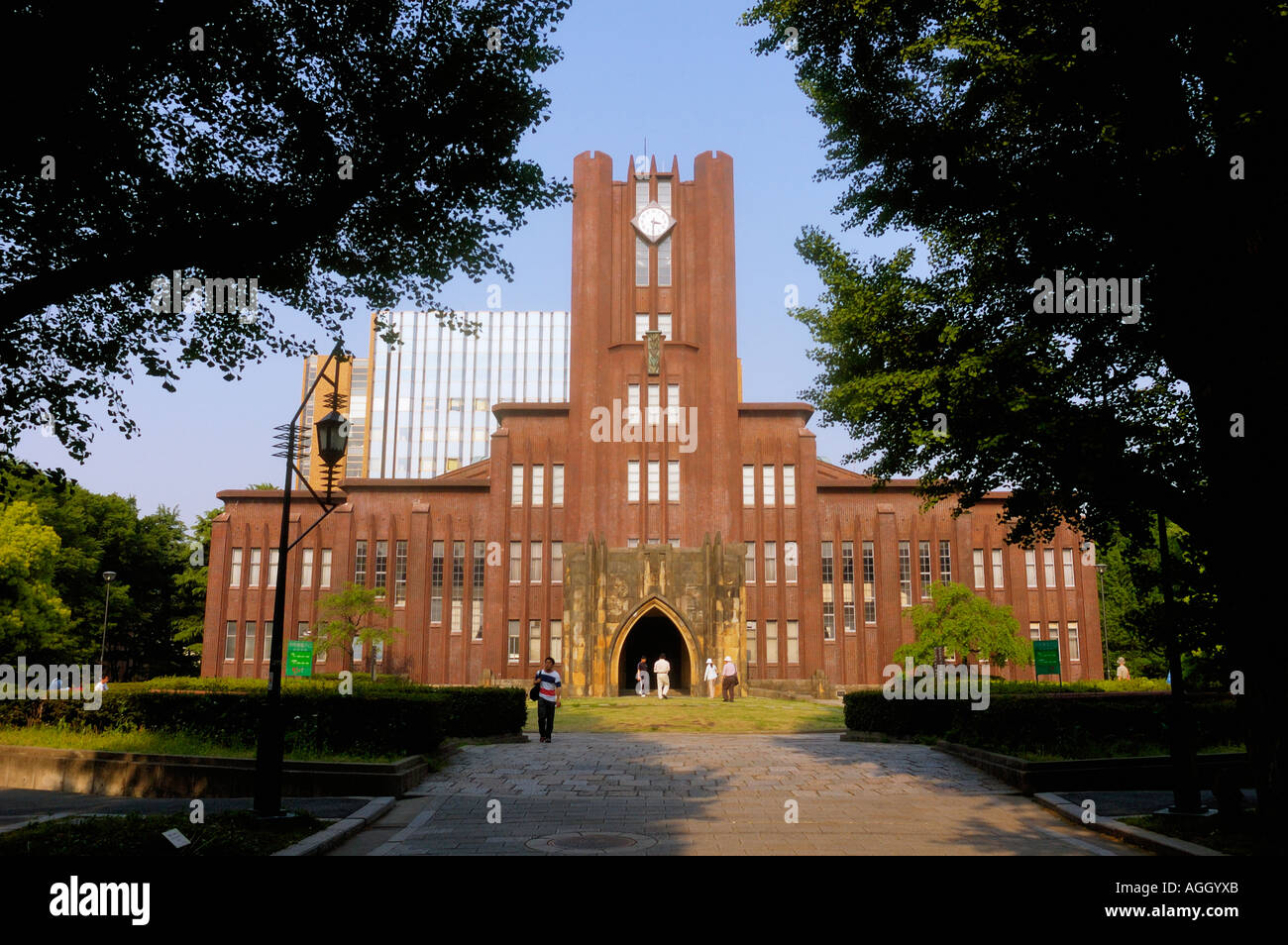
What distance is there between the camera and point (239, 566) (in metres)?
51.2

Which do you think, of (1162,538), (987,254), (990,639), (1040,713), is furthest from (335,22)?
(990,639)

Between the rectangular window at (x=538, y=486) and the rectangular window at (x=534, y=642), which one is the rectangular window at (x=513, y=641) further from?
the rectangular window at (x=538, y=486)

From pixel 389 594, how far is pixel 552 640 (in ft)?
30.4

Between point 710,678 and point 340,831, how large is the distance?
31319mm

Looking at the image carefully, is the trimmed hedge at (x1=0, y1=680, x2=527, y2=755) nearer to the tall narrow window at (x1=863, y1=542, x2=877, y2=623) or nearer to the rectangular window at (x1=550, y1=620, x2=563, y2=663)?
the rectangular window at (x1=550, y1=620, x2=563, y2=663)

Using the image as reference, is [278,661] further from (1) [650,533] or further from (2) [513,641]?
(2) [513,641]

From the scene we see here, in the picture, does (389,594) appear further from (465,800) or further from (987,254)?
(987,254)

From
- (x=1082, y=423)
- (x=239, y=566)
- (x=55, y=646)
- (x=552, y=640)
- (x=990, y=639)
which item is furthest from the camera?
(x=239, y=566)

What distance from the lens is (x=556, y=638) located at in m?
46.6

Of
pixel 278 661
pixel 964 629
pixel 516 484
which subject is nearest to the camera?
pixel 278 661

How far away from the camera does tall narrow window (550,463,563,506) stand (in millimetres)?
48219

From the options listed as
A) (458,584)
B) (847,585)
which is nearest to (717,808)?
(847,585)

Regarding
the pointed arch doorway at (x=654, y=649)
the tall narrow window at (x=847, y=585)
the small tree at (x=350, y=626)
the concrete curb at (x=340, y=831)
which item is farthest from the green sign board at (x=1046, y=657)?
the small tree at (x=350, y=626)

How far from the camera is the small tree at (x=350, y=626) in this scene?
43156 millimetres
